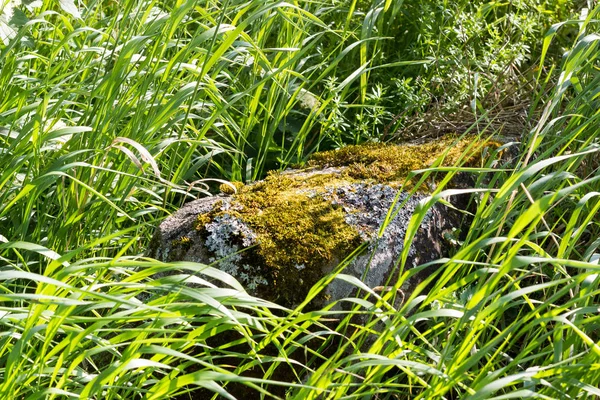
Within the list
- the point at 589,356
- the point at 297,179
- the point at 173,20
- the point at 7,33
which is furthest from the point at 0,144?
the point at 589,356

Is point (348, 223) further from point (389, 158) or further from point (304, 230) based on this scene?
point (389, 158)

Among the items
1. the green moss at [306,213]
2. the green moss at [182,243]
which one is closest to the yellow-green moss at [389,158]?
the green moss at [306,213]

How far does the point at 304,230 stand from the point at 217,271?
610 millimetres

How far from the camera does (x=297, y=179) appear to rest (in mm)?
2354

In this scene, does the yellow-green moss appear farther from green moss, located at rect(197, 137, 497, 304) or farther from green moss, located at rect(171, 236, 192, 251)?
green moss, located at rect(171, 236, 192, 251)

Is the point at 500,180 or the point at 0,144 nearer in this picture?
the point at 0,144

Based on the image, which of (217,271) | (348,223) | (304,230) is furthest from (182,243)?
(217,271)

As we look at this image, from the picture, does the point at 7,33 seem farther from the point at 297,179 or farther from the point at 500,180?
the point at 500,180

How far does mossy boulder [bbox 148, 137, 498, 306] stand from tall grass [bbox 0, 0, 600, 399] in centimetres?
7

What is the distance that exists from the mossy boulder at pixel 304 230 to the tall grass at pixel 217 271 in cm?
7

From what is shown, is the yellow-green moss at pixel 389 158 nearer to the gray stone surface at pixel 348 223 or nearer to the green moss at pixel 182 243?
the gray stone surface at pixel 348 223

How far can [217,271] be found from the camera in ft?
4.88

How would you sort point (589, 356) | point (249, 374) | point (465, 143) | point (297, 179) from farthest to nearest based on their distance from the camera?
point (465, 143) < point (297, 179) < point (249, 374) < point (589, 356)

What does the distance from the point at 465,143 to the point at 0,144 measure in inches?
55.2
